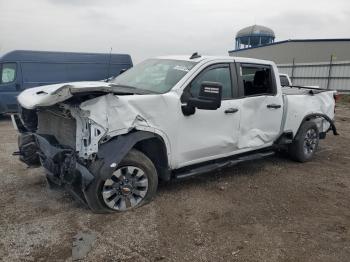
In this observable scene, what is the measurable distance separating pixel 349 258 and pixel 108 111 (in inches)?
107

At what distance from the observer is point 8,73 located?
11.4 metres

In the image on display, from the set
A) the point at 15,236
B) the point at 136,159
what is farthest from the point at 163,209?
the point at 15,236

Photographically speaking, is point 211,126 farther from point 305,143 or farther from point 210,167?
point 305,143

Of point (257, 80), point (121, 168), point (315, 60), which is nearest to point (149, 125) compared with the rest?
point (121, 168)

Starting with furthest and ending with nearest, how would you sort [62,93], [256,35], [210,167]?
[256,35]
[210,167]
[62,93]

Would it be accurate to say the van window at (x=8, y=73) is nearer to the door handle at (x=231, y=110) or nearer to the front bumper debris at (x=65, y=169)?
the front bumper debris at (x=65, y=169)

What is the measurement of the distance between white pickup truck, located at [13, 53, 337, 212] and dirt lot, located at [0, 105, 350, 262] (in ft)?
1.05

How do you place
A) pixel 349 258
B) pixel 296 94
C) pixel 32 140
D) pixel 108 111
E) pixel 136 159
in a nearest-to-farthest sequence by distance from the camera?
1. pixel 349 258
2. pixel 108 111
3. pixel 136 159
4. pixel 32 140
5. pixel 296 94

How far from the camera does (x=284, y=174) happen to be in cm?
582

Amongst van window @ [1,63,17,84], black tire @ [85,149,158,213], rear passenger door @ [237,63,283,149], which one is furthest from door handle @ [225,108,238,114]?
van window @ [1,63,17,84]

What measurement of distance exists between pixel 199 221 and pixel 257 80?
2.55 meters

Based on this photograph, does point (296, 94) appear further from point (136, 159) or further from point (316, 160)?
point (136, 159)

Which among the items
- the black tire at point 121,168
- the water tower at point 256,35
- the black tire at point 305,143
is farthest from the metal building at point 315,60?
A: the black tire at point 121,168

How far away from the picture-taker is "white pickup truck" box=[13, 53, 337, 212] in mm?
3791
